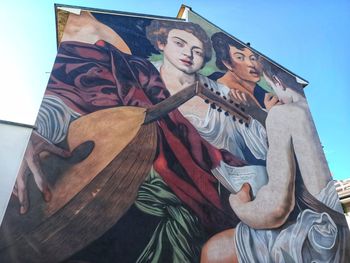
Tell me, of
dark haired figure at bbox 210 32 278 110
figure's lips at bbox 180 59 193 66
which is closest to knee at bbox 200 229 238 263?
dark haired figure at bbox 210 32 278 110

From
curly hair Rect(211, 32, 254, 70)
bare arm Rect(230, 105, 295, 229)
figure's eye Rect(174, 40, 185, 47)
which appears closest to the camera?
bare arm Rect(230, 105, 295, 229)

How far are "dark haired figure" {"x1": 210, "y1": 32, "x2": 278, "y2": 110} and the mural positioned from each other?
0.03 meters

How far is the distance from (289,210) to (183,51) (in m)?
3.79

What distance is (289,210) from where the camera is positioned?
6121 millimetres

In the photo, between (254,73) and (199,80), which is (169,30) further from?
(254,73)

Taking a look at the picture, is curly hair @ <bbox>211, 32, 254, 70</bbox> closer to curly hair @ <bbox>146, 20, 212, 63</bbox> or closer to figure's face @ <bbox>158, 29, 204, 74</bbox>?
curly hair @ <bbox>146, 20, 212, 63</bbox>

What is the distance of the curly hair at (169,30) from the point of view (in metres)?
7.55

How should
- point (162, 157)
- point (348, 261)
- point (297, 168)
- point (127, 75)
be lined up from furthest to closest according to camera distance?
point (297, 168), point (127, 75), point (348, 261), point (162, 157)

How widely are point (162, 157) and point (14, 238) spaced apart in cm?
235

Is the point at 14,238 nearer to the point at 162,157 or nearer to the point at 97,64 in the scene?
the point at 162,157

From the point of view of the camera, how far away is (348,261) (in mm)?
5961

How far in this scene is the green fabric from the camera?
4.59m

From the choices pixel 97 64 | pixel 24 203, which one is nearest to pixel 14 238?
pixel 24 203

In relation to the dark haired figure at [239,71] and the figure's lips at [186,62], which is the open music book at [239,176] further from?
the figure's lips at [186,62]
